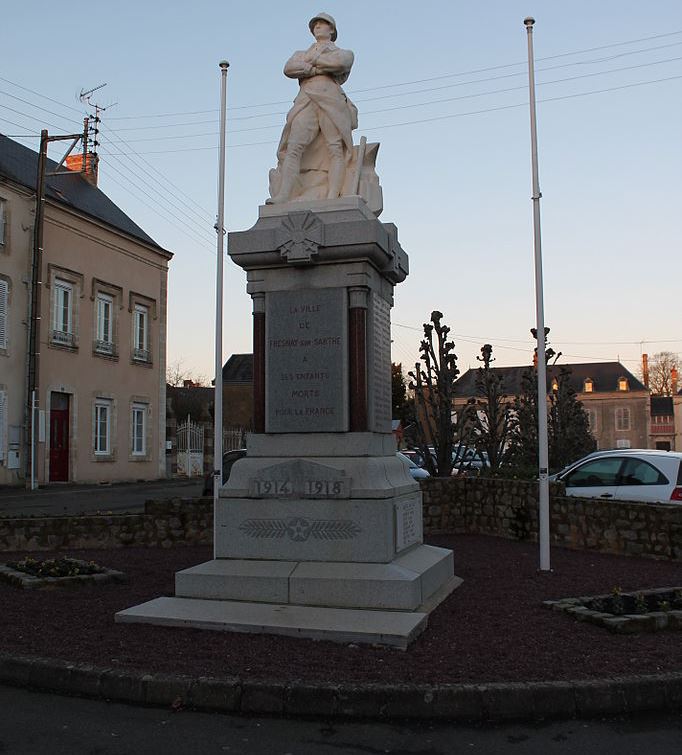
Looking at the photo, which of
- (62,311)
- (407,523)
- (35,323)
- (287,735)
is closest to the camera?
(287,735)

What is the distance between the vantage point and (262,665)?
5457mm

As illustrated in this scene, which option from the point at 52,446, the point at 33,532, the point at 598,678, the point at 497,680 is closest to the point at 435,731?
the point at 497,680

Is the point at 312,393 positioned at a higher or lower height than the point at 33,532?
higher

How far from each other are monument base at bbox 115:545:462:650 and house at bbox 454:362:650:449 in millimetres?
79967

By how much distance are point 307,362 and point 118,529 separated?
563 centimetres

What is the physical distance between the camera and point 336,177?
891 centimetres

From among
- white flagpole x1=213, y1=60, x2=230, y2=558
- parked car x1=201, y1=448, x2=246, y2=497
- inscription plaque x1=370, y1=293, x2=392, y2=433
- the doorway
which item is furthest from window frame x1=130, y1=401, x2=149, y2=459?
inscription plaque x1=370, y1=293, x2=392, y2=433

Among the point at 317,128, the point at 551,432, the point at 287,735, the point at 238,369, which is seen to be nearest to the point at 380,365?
the point at 317,128

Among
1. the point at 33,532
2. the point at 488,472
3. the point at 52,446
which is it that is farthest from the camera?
the point at 52,446

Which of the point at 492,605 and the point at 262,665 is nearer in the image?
the point at 262,665

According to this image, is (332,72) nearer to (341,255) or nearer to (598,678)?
(341,255)

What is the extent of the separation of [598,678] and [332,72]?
675cm

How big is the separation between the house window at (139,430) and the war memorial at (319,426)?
24.3 metres

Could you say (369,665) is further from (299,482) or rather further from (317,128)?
(317,128)
